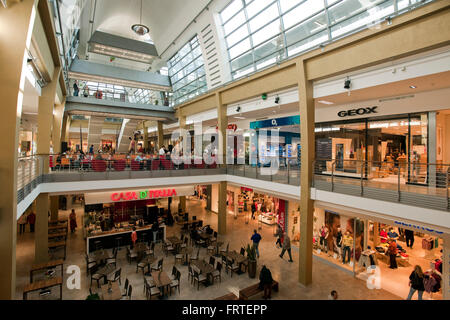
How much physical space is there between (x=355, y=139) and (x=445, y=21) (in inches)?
220

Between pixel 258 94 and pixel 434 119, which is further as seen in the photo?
pixel 258 94

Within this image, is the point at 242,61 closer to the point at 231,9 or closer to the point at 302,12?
the point at 231,9

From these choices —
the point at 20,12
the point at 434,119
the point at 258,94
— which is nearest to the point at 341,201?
the point at 434,119

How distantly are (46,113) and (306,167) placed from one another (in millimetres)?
10394

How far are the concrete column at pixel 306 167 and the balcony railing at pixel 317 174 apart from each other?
1.19 ft

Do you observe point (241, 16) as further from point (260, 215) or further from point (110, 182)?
point (260, 215)

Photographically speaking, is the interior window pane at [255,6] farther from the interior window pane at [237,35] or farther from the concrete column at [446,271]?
the concrete column at [446,271]

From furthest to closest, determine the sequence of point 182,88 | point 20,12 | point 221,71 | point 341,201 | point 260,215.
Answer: point 182,88 < point 260,215 < point 221,71 < point 341,201 < point 20,12

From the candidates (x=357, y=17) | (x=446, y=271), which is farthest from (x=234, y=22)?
(x=446, y=271)

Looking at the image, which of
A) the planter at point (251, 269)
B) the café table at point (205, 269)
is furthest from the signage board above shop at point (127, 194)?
the planter at point (251, 269)

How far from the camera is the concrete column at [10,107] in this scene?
4.37 metres

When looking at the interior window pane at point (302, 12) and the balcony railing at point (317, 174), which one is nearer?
the balcony railing at point (317, 174)

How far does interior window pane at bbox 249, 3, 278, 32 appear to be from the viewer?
9873 mm

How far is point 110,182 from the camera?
10359mm
